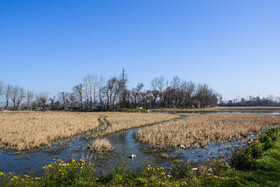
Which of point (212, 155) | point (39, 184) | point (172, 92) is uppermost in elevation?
point (172, 92)

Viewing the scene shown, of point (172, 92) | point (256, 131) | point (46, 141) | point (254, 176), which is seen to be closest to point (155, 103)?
point (172, 92)

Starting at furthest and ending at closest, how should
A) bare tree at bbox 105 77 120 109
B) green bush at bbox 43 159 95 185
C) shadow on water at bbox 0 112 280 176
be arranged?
bare tree at bbox 105 77 120 109 < shadow on water at bbox 0 112 280 176 < green bush at bbox 43 159 95 185

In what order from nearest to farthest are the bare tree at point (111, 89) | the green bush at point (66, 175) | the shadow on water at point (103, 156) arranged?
the green bush at point (66, 175) → the shadow on water at point (103, 156) → the bare tree at point (111, 89)

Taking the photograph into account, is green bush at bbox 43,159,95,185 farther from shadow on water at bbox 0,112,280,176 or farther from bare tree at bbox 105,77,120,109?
bare tree at bbox 105,77,120,109

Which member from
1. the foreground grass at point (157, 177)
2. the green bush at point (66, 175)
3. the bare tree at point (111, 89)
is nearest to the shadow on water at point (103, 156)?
the foreground grass at point (157, 177)

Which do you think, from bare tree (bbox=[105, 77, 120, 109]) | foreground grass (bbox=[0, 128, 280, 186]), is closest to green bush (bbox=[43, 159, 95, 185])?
foreground grass (bbox=[0, 128, 280, 186])

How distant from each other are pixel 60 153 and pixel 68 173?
6398 mm

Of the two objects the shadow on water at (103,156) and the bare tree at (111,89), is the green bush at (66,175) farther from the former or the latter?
the bare tree at (111,89)

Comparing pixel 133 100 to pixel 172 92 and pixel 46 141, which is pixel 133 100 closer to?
pixel 172 92

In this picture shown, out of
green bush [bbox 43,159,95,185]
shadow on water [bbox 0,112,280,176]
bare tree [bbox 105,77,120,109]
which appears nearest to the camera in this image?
green bush [bbox 43,159,95,185]

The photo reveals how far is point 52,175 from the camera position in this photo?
6.31 meters

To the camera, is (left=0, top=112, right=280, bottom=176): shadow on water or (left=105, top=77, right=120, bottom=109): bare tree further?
(left=105, top=77, right=120, bottom=109): bare tree

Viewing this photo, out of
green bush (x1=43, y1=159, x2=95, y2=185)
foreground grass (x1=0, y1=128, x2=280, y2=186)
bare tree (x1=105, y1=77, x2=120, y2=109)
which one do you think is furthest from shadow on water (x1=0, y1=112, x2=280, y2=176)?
bare tree (x1=105, y1=77, x2=120, y2=109)

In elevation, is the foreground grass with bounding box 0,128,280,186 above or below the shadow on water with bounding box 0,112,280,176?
above
